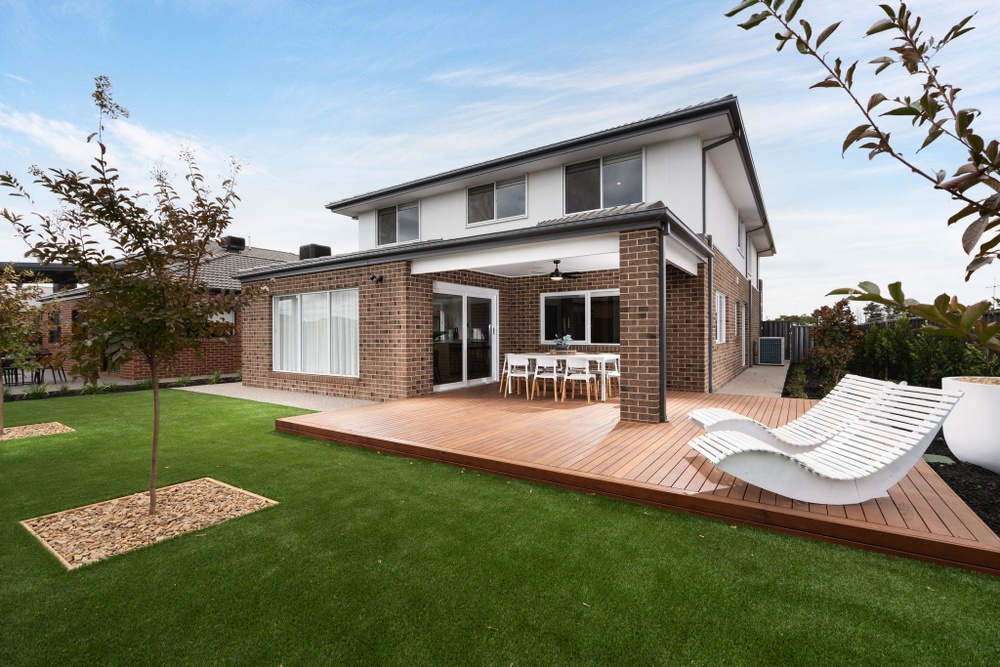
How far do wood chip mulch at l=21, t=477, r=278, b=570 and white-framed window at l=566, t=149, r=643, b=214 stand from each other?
8969 mm

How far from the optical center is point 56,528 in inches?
149

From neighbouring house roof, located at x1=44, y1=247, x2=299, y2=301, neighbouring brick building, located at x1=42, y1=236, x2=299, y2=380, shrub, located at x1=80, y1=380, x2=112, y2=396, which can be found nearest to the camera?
shrub, located at x1=80, y1=380, x2=112, y2=396

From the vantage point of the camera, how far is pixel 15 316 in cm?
683

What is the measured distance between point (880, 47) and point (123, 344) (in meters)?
4.48

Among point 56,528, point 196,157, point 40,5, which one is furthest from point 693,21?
point 40,5

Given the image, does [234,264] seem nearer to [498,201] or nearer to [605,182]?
[498,201]

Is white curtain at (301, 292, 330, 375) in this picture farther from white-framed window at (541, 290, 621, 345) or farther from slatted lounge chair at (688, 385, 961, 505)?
slatted lounge chair at (688, 385, 961, 505)

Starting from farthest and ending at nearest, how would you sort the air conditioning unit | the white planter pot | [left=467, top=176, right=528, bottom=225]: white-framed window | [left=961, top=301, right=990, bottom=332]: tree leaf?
the air conditioning unit → [left=467, top=176, right=528, bottom=225]: white-framed window → the white planter pot → [left=961, top=301, right=990, bottom=332]: tree leaf

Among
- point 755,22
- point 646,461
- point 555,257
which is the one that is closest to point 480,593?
point 646,461

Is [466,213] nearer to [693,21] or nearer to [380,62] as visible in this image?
[380,62]

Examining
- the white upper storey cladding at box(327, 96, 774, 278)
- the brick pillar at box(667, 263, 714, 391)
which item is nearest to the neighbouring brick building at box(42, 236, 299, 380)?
the white upper storey cladding at box(327, 96, 774, 278)

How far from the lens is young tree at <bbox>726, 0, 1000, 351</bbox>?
2.43 ft

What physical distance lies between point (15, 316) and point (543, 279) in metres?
10.0

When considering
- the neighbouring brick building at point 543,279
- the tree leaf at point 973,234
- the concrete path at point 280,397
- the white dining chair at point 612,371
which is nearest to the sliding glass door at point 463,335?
the neighbouring brick building at point 543,279
